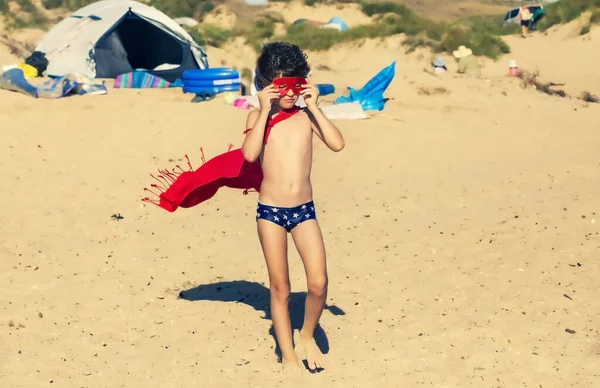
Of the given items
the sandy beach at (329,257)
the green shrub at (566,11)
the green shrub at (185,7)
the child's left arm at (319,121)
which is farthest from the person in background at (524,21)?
the child's left arm at (319,121)

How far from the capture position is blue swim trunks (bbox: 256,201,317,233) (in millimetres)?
4051

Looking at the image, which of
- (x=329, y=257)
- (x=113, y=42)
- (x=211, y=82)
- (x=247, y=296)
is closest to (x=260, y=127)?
(x=247, y=296)

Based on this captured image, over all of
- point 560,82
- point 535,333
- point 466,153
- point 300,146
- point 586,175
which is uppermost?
point 300,146

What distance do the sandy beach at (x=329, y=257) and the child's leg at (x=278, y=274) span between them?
0.23 meters

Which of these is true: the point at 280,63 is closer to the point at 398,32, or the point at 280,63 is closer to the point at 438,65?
the point at 438,65

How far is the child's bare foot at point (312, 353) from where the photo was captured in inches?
161

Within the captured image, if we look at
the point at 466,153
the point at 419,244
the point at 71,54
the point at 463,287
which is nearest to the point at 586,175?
the point at 466,153

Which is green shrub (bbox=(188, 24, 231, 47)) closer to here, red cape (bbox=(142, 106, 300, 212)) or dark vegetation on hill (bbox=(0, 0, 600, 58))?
dark vegetation on hill (bbox=(0, 0, 600, 58))

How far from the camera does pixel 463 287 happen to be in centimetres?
526

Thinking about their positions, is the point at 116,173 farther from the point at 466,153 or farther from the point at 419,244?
the point at 466,153

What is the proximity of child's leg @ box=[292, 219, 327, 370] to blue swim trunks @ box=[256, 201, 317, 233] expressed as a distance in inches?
1.0

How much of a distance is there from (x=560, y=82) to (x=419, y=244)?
988 cm

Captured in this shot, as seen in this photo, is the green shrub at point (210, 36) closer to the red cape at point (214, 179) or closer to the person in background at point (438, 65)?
the person in background at point (438, 65)

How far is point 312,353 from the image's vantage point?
13.5ft
